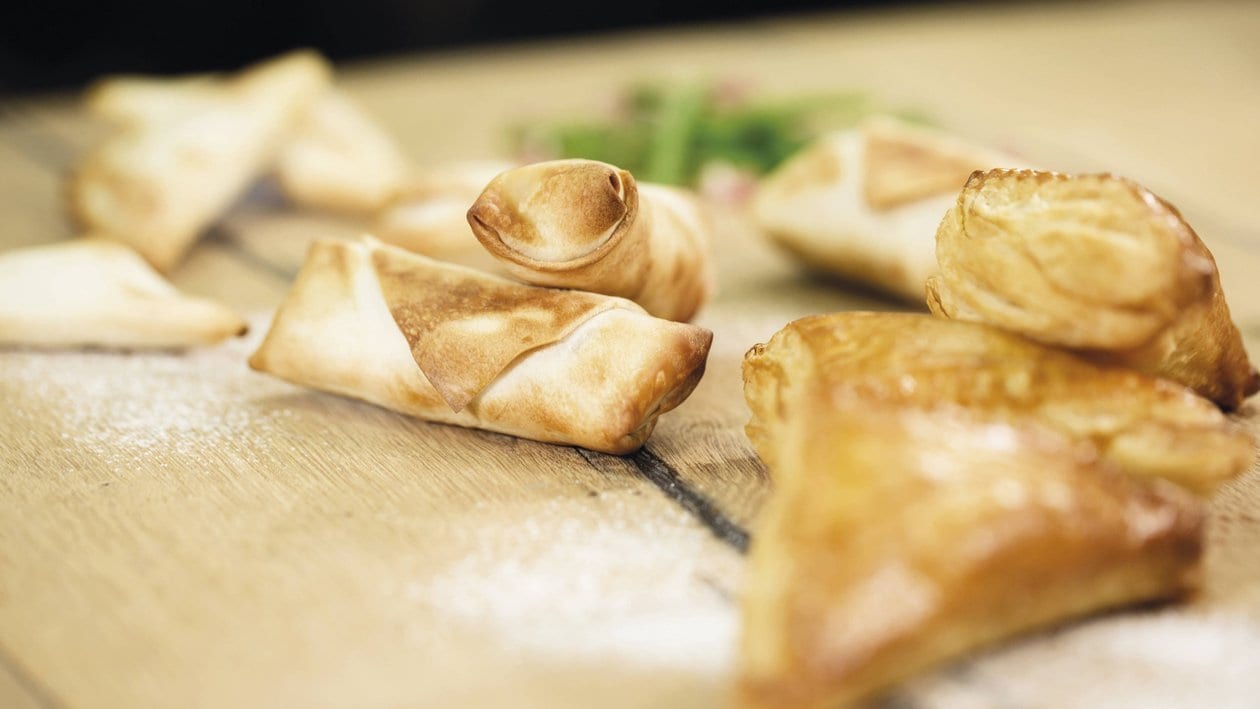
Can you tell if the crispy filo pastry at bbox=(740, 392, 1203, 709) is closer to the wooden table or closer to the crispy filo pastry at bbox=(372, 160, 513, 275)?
the wooden table

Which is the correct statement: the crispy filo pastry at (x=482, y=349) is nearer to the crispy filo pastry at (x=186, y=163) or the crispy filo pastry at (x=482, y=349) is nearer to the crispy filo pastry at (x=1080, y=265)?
the crispy filo pastry at (x=1080, y=265)

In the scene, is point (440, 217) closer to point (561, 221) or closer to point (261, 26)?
point (561, 221)

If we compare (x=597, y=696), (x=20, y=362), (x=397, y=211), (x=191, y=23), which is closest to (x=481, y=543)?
(x=597, y=696)

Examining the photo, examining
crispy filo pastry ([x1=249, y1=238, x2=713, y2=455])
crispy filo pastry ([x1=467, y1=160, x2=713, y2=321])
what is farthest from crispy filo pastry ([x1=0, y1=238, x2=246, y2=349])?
crispy filo pastry ([x1=467, y1=160, x2=713, y2=321])

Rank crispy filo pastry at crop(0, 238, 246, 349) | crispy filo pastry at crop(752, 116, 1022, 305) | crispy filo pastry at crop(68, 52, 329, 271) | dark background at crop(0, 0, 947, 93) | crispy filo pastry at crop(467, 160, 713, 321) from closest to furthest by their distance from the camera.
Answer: crispy filo pastry at crop(467, 160, 713, 321)
crispy filo pastry at crop(0, 238, 246, 349)
crispy filo pastry at crop(752, 116, 1022, 305)
crispy filo pastry at crop(68, 52, 329, 271)
dark background at crop(0, 0, 947, 93)

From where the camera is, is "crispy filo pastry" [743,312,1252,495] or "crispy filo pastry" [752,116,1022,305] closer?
"crispy filo pastry" [743,312,1252,495]

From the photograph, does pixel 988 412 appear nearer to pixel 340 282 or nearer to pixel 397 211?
pixel 340 282
